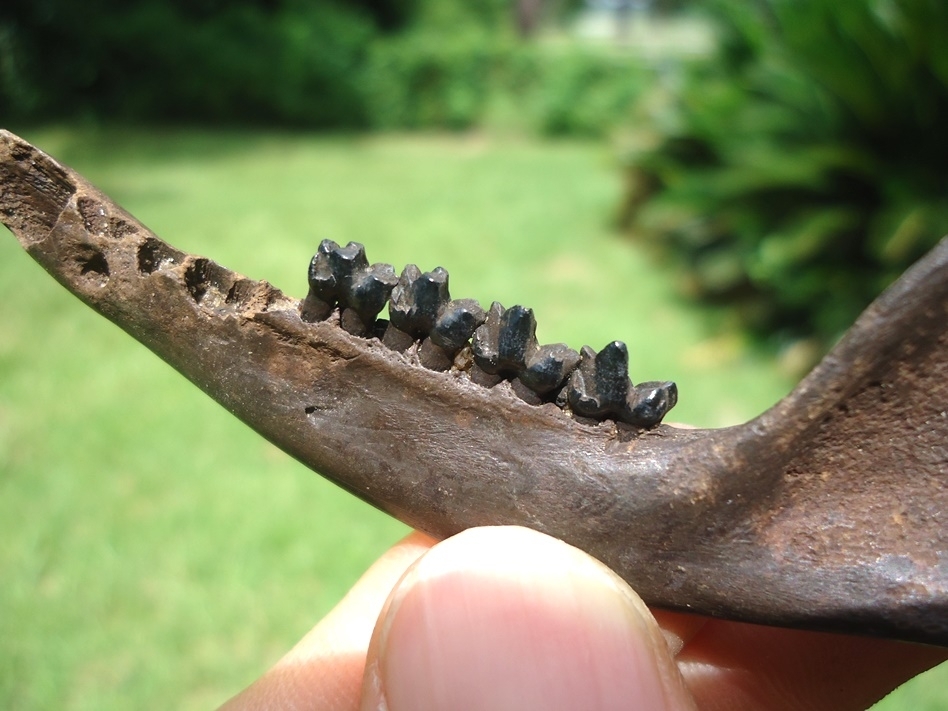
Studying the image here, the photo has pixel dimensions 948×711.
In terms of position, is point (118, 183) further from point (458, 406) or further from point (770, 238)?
point (458, 406)

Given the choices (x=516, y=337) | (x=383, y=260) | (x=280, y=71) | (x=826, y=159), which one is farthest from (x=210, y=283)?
(x=280, y=71)

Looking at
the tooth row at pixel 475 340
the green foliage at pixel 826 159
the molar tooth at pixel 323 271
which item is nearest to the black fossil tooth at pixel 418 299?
the tooth row at pixel 475 340

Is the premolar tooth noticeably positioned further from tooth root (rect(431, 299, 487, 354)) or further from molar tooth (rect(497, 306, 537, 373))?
molar tooth (rect(497, 306, 537, 373))

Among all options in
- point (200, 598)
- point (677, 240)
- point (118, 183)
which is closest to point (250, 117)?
point (118, 183)

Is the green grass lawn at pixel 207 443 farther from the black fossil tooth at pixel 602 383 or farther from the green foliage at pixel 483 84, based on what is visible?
the green foliage at pixel 483 84

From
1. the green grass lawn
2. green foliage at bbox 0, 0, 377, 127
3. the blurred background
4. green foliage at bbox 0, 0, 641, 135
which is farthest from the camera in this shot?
green foliage at bbox 0, 0, 641, 135

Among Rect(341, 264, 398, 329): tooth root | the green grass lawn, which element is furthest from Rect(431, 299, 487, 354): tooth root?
the green grass lawn

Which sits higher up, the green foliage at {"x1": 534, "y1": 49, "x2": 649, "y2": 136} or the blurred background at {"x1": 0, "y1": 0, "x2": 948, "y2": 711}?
the green foliage at {"x1": 534, "y1": 49, "x2": 649, "y2": 136}

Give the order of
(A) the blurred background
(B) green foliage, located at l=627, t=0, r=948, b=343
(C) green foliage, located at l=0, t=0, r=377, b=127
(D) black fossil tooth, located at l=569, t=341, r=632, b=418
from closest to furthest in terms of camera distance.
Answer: (D) black fossil tooth, located at l=569, t=341, r=632, b=418, (A) the blurred background, (B) green foliage, located at l=627, t=0, r=948, b=343, (C) green foliage, located at l=0, t=0, r=377, b=127
